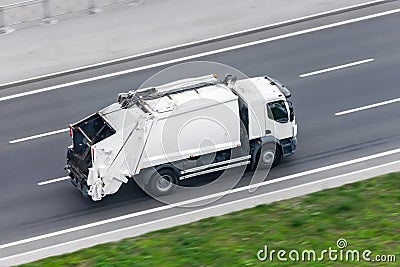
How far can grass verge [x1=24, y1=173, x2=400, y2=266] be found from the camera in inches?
756

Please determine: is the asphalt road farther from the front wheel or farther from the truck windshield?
A: the truck windshield

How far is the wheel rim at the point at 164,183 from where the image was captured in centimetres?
2275

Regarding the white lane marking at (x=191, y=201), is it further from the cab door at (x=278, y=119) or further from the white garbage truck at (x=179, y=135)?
the cab door at (x=278, y=119)

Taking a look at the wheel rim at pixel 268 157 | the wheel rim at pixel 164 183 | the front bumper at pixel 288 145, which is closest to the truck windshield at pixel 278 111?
the front bumper at pixel 288 145

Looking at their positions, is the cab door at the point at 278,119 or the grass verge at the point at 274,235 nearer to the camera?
the grass verge at the point at 274,235

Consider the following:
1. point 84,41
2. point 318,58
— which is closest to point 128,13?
point 84,41

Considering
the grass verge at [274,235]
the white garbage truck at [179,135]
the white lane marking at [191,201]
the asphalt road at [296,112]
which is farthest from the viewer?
the asphalt road at [296,112]

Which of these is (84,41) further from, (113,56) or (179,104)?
(179,104)

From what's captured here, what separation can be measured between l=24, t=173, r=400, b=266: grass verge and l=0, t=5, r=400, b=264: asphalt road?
190 cm

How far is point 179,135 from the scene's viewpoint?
22.5m

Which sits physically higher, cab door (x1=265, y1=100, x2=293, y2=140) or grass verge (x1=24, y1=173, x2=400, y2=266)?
cab door (x1=265, y1=100, x2=293, y2=140)

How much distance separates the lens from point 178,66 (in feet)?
92.0

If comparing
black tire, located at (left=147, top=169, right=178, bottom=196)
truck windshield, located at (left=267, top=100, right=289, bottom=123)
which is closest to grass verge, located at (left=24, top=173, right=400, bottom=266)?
black tire, located at (left=147, top=169, right=178, bottom=196)

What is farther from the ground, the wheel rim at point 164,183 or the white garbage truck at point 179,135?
the white garbage truck at point 179,135
